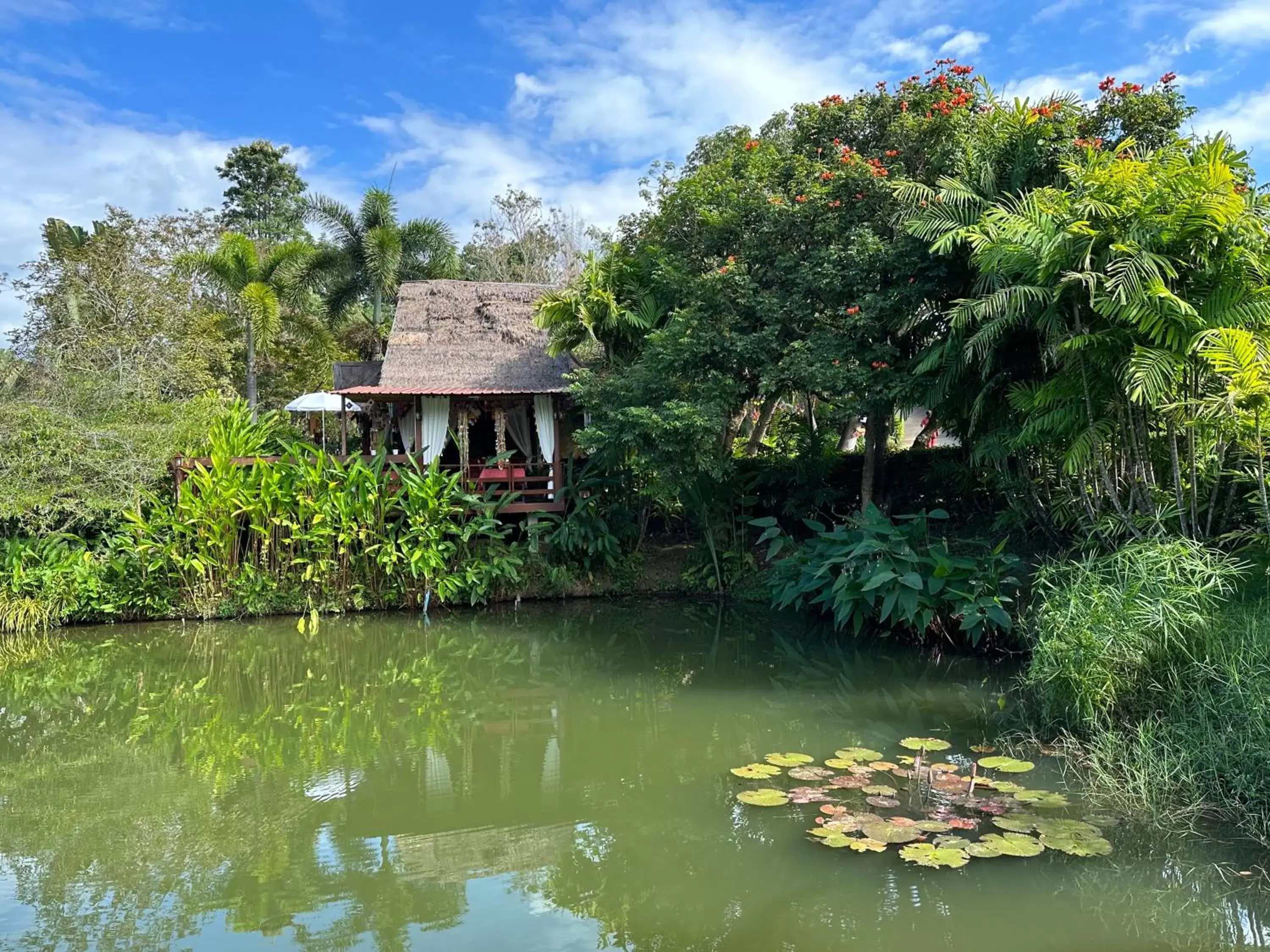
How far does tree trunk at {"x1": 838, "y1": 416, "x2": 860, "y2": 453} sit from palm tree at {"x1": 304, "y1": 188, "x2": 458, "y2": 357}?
8.59 m

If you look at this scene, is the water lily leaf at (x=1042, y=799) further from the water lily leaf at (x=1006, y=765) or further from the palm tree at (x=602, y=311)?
the palm tree at (x=602, y=311)

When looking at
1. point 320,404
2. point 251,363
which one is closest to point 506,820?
point 320,404

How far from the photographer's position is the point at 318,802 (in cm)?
488

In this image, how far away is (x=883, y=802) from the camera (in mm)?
4457

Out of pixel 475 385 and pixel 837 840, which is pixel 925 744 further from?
pixel 475 385

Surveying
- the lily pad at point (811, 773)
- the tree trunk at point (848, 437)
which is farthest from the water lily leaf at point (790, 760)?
the tree trunk at point (848, 437)

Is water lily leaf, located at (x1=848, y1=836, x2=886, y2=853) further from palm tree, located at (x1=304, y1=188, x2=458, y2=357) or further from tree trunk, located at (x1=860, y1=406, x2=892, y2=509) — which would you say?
palm tree, located at (x1=304, y1=188, x2=458, y2=357)

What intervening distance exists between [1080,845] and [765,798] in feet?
4.92

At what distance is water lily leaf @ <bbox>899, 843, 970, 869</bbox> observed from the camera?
3.74 m

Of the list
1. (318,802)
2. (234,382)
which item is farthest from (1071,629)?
(234,382)

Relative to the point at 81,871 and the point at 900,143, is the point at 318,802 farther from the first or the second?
the point at 900,143

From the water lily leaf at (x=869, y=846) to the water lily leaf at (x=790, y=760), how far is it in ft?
3.76

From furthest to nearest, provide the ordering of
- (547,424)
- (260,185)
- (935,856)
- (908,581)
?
(260,185), (547,424), (908,581), (935,856)

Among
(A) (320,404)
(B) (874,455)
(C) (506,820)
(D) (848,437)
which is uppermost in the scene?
(A) (320,404)
